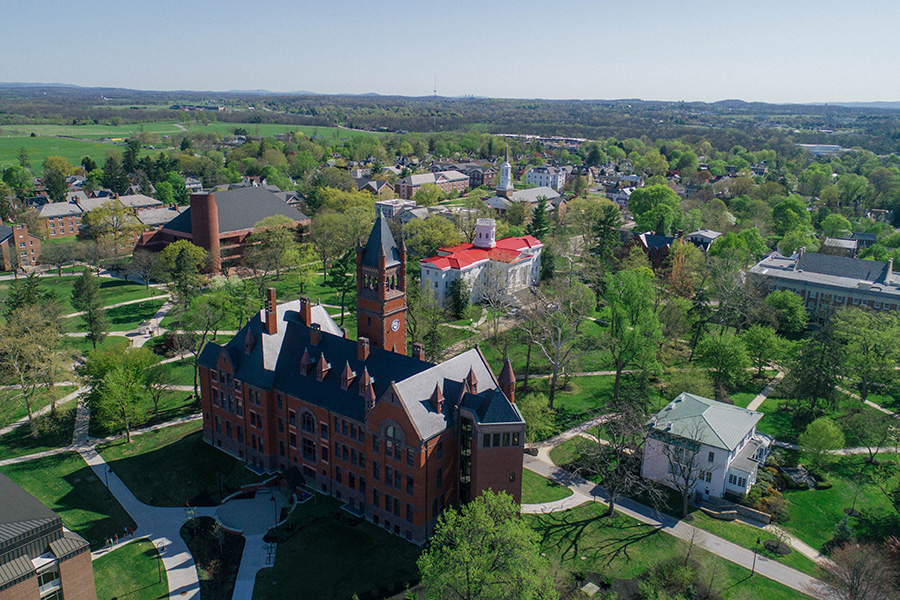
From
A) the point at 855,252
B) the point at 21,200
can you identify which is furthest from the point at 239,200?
the point at 855,252

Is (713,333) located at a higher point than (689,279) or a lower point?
lower

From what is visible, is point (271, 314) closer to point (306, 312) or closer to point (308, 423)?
point (306, 312)

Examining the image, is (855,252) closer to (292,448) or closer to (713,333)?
(713,333)

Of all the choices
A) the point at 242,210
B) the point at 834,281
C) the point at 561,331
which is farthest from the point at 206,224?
the point at 834,281

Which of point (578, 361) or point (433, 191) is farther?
point (433, 191)

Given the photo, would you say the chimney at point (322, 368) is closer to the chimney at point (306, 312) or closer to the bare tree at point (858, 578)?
the chimney at point (306, 312)

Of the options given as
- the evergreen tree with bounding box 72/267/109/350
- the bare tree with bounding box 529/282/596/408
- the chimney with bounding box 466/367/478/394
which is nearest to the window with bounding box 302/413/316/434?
the chimney with bounding box 466/367/478/394

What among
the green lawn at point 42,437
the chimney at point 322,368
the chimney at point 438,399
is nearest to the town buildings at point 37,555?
the chimney at point 322,368
